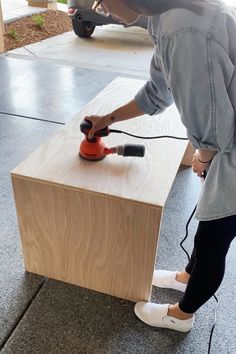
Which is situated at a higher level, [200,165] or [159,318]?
[200,165]

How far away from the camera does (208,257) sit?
2.93 feet

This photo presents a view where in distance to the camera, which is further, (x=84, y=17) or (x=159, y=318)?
(x=84, y=17)

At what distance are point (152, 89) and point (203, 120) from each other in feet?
1.18

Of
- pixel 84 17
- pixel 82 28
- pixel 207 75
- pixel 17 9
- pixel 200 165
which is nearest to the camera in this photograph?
pixel 207 75

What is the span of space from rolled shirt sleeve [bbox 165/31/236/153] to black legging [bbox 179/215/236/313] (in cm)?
20

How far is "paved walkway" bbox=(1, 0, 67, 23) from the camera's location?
4.74 metres

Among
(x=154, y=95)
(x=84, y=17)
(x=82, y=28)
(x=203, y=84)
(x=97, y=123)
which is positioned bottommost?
(x=82, y=28)

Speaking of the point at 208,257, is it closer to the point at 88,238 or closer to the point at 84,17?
the point at 88,238

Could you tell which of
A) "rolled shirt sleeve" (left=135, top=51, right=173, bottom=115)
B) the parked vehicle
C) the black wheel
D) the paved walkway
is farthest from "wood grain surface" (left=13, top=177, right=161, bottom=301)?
the paved walkway

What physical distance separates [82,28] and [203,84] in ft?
13.2

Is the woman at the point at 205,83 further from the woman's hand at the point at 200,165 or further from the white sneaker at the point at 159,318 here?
the white sneaker at the point at 159,318

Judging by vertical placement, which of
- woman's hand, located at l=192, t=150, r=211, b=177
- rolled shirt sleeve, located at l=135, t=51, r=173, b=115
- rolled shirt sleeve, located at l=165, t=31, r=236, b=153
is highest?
rolled shirt sleeve, located at l=165, t=31, r=236, b=153

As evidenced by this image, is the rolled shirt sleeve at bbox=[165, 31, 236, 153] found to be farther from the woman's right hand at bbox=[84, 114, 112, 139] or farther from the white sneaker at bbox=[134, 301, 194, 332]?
the white sneaker at bbox=[134, 301, 194, 332]

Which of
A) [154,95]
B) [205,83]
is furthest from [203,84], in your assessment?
[154,95]
